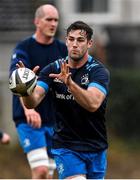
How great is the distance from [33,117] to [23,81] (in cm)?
209

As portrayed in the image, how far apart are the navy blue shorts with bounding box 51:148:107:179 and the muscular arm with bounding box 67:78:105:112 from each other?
0.66 metres

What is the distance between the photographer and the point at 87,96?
8.57 meters

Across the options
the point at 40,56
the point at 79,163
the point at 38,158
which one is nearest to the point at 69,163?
the point at 79,163

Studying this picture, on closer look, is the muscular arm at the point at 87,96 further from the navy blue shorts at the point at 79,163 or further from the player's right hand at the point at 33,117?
the player's right hand at the point at 33,117

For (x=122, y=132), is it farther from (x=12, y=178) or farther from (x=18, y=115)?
(x=18, y=115)

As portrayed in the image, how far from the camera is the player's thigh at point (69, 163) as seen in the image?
29.9 ft

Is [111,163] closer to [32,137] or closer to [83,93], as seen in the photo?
[32,137]

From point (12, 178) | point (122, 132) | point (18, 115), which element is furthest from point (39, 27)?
point (122, 132)

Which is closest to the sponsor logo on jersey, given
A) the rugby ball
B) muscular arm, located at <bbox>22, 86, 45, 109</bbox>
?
muscular arm, located at <bbox>22, 86, 45, 109</bbox>

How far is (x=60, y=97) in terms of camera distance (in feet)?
30.1

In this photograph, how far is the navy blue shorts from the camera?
360 inches

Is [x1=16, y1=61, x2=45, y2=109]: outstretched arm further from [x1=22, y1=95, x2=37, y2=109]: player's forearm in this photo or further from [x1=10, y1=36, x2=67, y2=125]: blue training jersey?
[x1=10, y1=36, x2=67, y2=125]: blue training jersey

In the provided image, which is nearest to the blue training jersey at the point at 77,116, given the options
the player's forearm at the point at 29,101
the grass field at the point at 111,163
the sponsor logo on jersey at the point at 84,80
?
the sponsor logo on jersey at the point at 84,80

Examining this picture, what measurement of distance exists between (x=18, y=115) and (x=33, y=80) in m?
2.50
